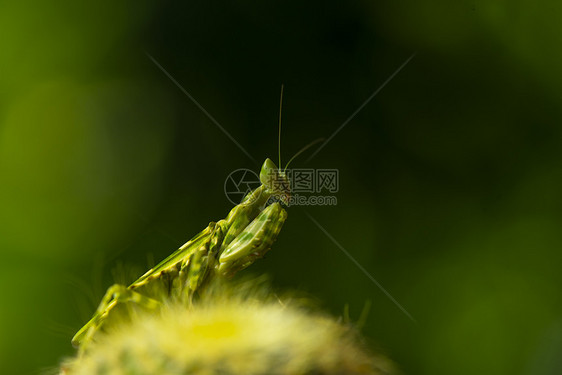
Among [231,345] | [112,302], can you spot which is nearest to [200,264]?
[112,302]

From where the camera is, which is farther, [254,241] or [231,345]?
[254,241]

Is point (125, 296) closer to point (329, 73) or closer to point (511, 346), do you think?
point (329, 73)

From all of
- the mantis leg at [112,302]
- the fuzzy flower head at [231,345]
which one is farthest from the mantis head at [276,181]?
the fuzzy flower head at [231,345]

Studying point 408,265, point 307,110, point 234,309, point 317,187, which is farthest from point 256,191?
point 234,309

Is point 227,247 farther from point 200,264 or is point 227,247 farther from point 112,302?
point 112,302

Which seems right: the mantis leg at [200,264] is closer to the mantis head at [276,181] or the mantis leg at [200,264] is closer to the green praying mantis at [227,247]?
the green praying mantis at [227,247]
